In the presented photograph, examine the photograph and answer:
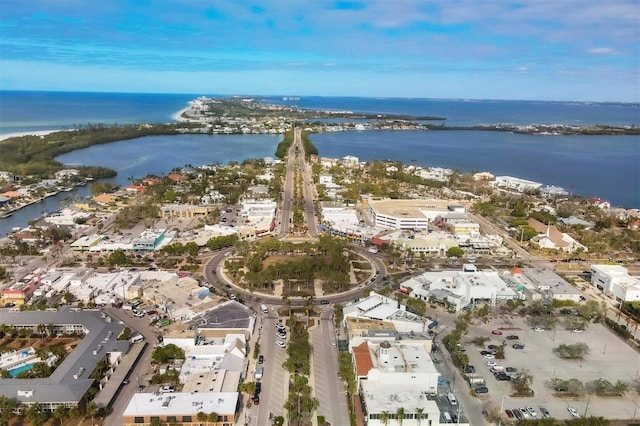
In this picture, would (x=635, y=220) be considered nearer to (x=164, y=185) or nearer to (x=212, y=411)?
(x=212, y=411)

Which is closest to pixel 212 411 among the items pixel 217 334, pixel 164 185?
pixel 217 334

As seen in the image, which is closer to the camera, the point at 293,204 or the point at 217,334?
the point at 217,334

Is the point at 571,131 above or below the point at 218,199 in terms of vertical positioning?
above

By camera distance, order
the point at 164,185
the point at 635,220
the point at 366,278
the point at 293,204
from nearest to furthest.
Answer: the point at 366,278 < the point at 635,220 < the point at 293,204 < the point at 164,185

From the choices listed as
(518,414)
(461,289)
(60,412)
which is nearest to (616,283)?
(461,289)

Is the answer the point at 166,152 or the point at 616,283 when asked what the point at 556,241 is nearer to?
the point at 616,283

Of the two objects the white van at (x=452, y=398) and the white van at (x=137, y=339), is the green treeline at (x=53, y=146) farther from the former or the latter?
the white van at (x=452, y=398)

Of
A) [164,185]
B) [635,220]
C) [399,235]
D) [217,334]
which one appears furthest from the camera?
[164,185]
